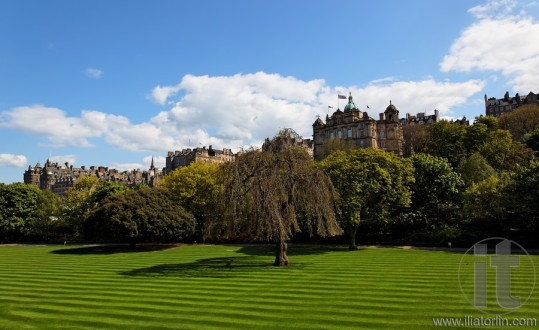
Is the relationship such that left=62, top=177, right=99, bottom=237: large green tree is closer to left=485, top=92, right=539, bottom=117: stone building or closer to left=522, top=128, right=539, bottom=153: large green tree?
left=522, top=128, right=539, bottom=153: large green tree

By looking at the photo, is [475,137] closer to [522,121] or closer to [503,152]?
[503,152]

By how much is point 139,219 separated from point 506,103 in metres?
Answer: 132

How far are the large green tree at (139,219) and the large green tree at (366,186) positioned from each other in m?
21.7

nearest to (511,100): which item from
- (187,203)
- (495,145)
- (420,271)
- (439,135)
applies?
(439,135)

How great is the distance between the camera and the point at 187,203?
5650 cm

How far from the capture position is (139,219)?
148 feet

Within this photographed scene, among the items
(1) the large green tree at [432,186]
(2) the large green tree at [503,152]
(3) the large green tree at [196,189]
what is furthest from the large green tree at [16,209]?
(2) the large green tree at [503,152]

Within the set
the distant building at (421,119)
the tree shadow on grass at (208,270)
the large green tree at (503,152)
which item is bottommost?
the tree shadow on grass at (208,270)

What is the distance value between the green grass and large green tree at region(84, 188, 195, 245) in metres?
18.7

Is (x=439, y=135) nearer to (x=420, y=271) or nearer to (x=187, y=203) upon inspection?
(x=187, y=203)

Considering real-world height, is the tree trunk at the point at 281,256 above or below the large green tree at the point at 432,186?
below

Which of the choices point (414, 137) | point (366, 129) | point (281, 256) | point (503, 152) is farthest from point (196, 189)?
point (414, 137)

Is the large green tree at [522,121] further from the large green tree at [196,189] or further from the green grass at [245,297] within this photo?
the green grass at [245,297]

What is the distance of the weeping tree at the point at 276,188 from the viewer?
24.3 meters
